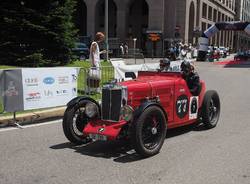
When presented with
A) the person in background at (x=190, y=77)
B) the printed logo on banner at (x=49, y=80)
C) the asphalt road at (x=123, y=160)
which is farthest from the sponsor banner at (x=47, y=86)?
the person in background at (x=190, y=77)

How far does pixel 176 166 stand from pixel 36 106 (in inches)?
188

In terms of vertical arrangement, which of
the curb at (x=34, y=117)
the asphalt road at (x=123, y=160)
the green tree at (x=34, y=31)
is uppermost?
the green tree at (x=34, y=31)

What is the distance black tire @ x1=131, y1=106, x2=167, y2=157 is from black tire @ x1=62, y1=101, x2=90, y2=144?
49.8 inches

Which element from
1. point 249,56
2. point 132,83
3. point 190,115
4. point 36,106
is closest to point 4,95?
point 36,106

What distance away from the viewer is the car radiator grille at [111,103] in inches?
277

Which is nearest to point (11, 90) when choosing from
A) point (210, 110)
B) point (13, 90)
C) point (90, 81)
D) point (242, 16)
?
point (13, 90)

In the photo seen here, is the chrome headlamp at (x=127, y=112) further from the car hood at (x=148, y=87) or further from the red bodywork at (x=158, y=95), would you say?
the car hood at (x=148, y=87)

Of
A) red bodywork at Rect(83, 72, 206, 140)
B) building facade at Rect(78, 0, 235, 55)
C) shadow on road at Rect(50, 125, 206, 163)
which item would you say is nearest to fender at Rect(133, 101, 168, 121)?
red bodywork at Rect(83, 72, 206, 140)

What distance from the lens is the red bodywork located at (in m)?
6.97

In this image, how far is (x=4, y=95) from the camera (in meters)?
9.36

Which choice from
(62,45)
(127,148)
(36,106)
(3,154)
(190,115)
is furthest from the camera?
(62,45)

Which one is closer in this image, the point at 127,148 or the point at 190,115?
the point at 127,148

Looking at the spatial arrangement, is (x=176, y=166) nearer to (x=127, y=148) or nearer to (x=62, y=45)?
(x=127, y=148)

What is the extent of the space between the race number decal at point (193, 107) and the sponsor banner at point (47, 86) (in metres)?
3.59
